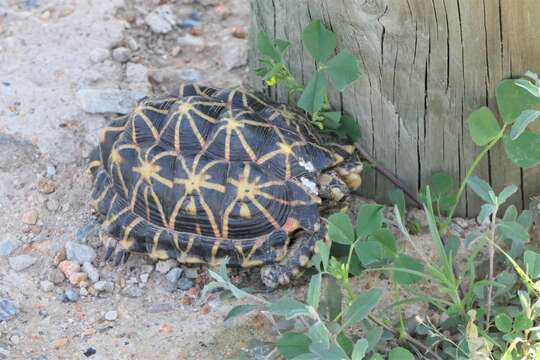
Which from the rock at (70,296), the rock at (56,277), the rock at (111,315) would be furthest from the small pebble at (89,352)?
the rock at (56,277)

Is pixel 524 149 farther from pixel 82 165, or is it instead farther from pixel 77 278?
pixel 82 165

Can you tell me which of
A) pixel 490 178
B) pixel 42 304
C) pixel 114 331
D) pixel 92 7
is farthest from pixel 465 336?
pixel 92 7

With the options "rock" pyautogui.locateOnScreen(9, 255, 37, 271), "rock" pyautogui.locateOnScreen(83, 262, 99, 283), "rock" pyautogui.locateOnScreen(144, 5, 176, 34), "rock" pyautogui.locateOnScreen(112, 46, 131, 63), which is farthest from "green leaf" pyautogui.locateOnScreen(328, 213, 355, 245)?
"rock" pyautogui.locateOnScreen(144, 5, 176, 34)

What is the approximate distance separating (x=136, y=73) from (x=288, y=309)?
1942mm

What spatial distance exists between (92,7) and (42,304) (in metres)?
1.78

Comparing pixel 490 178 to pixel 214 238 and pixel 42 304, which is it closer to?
pixel 214 238

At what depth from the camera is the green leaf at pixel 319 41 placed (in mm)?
3004

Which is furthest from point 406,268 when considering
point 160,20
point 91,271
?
point 160,20

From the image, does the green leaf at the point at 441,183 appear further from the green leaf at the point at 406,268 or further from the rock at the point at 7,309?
the rock at the point at 7,309

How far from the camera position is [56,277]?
3295mm

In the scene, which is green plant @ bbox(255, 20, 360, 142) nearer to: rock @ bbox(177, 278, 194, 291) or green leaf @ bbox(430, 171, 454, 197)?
green leaf @ bbox(430, 171, 454, 197)

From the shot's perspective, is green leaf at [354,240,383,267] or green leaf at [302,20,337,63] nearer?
green leaf at [354,240,383,267]

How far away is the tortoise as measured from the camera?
3133mm

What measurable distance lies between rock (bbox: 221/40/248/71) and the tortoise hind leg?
130cm
